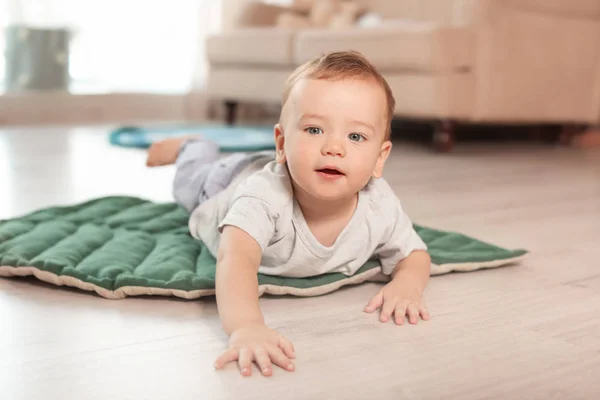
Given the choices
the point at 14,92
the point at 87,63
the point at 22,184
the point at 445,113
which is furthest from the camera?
the point at 87,63

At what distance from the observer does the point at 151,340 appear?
86 centimetres

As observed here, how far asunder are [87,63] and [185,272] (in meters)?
3.02

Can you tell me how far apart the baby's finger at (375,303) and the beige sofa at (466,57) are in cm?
169

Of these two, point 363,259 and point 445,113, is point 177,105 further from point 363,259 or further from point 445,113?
point 363,259

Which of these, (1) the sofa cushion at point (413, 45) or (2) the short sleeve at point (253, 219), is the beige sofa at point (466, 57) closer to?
(1) the sofa cushion at point (413, 45)

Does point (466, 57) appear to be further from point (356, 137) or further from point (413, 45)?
point (356, 137)

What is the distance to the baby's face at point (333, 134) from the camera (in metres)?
0.94

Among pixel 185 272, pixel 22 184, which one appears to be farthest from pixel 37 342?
pixel 22 184

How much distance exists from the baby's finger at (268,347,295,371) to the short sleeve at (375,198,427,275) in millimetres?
360

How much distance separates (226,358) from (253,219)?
249 millimetres

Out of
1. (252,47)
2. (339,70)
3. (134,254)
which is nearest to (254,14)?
(252,47)

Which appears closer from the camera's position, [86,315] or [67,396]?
[67,396]

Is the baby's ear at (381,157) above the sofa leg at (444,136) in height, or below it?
above

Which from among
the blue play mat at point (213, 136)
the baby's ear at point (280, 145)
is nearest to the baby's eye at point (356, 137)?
the baby's ear at point (280, 145)
